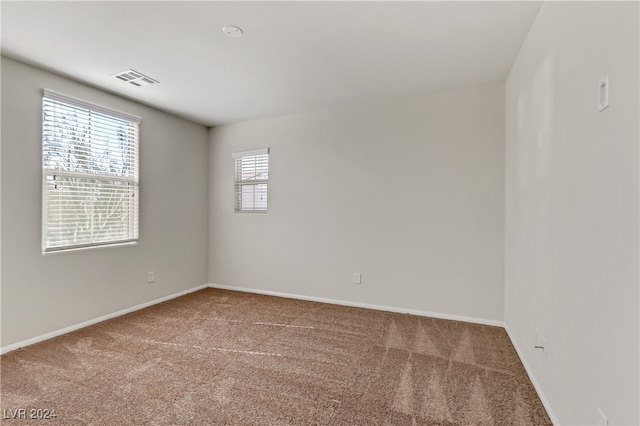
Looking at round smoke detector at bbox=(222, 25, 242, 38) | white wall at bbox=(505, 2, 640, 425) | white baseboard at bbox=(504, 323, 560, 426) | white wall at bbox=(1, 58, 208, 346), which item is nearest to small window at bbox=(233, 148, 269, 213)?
white wall at bbox=(1, 58, 208, 346)

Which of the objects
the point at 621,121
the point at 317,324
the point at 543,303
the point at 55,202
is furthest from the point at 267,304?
the point at 621,121

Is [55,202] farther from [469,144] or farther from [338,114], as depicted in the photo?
[469,144]

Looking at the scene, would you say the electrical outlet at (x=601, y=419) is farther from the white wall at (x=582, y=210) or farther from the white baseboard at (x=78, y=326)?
the white baseboard at (x=78, y=326)

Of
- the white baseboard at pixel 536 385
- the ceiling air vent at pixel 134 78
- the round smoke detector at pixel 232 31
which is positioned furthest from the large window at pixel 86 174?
the white baseboard at pixel 536 385

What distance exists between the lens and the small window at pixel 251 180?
427 centimetres

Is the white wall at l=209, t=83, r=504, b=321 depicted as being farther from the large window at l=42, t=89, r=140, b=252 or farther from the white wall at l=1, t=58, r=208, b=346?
the large window at l=42, t=89, r=140, b=252

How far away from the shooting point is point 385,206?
351 centimetres

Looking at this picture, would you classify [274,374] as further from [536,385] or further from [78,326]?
[78,326]

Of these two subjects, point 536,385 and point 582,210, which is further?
point 536,385

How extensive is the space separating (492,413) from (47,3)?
12.2 ft

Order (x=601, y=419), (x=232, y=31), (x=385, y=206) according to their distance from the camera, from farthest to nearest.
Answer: (x=385, y=206) < (x=232, y=31) < (x=601, y=419)

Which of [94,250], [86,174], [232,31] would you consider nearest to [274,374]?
[94,250]

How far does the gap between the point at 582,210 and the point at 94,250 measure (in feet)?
13.3

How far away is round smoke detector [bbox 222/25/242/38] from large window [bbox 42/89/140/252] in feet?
6.40
